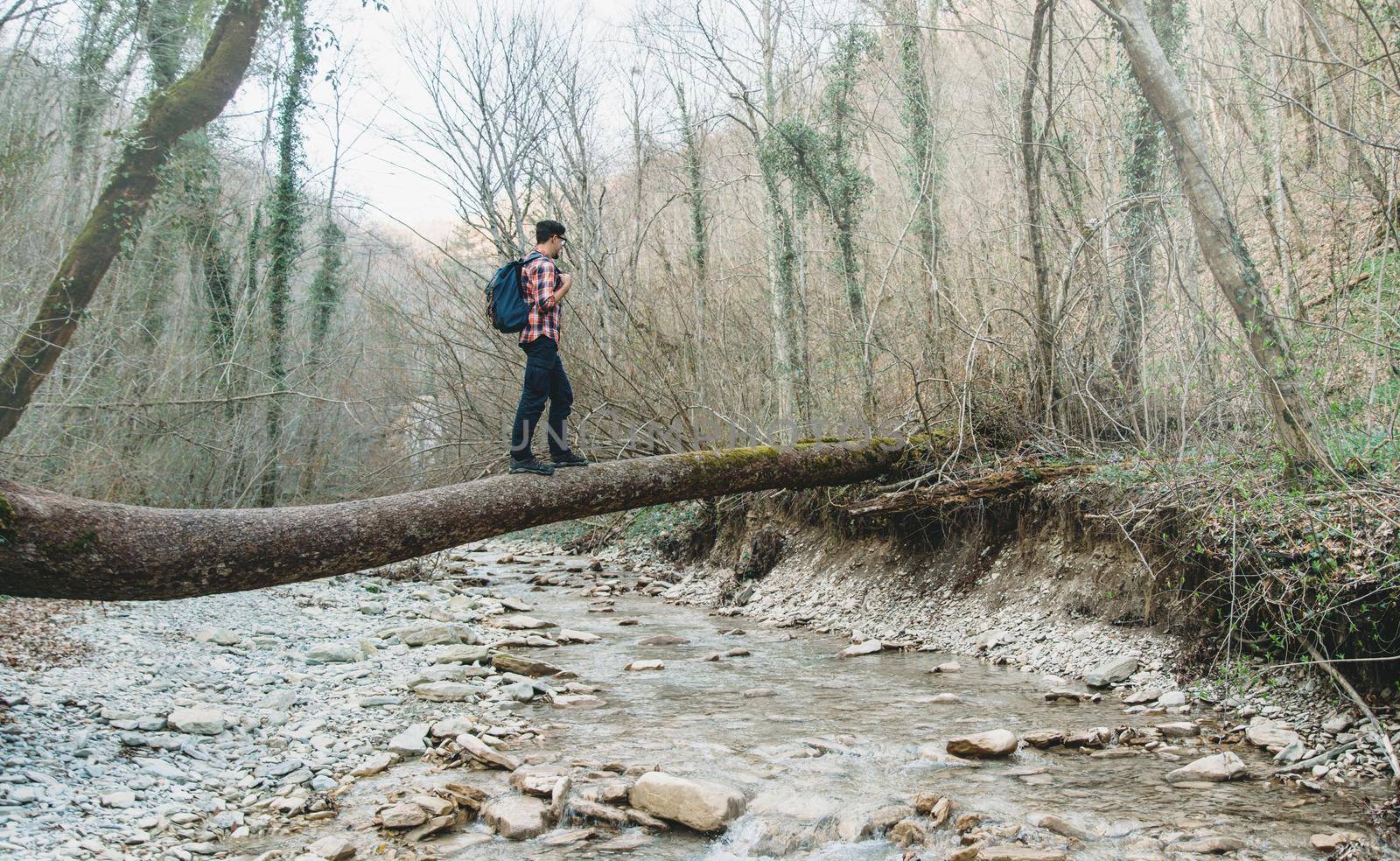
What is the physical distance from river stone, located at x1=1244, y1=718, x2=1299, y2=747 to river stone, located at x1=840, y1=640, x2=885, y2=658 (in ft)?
10.2

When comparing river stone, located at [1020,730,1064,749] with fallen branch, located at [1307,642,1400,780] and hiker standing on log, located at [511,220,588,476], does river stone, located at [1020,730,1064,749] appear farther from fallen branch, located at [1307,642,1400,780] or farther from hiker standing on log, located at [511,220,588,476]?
hiker standing on log, located at [511,220,588,476]

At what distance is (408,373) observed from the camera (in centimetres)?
1331

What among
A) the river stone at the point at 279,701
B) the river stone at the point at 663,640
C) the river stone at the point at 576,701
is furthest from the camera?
the river stone at the point at 663,640

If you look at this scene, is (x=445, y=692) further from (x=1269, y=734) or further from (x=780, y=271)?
(x=780, y=271)

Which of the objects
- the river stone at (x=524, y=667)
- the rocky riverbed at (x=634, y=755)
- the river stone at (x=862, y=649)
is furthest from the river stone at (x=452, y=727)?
the river stone at (x=862, y=649)

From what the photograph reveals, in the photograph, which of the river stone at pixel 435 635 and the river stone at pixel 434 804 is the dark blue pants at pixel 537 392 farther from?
the river stone at pixel 435 635

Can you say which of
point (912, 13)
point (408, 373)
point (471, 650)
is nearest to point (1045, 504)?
point (471, 650)

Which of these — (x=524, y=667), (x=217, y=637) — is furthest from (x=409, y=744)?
(x=217, y=637)

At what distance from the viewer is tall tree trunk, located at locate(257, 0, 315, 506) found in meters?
14.3

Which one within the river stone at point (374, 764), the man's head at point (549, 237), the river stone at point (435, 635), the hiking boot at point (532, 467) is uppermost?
the man's head at point (549, 237)

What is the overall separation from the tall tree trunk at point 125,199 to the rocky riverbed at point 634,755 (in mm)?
2643

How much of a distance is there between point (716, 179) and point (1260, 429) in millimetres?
12187

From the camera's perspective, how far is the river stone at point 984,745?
4.57m

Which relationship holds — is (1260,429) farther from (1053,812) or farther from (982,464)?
(1053,812)
